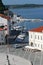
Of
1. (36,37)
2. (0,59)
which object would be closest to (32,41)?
(36,37)

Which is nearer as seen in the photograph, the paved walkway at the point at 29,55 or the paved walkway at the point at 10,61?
the paved walkway at the point at 10,61

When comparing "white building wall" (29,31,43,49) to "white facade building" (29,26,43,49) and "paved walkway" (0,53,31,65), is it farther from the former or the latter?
"paved walkway" (0,53,31,65)

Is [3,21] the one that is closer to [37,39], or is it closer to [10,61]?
[37,39]

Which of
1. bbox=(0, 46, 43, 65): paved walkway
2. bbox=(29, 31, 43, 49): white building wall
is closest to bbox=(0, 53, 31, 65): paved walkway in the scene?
bbox=(0, 46, 43, 65): paved walkway

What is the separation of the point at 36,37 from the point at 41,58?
2.97 meters

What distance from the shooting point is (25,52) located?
60.6 feet

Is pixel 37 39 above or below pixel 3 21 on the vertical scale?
above

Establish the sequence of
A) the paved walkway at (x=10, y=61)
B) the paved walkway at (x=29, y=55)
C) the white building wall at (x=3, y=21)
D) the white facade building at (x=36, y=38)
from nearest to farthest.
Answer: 1. the paved walkway at (x=10, y=61)
2. the paved walkway at (x=29, y=55)
3. the white facade building at (x=36, y=38)
4. the white building wall at (x=3, y=21)

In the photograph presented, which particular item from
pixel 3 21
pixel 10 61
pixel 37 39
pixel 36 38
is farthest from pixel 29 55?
pixel 3 21

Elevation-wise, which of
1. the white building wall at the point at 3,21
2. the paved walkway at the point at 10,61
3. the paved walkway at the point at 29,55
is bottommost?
the paved walkway at the point at 29,55

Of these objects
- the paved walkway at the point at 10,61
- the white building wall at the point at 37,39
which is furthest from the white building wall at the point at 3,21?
the paved walkway at the point at 10,61

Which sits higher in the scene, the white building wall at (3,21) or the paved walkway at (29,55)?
the white building wall at (3,21)

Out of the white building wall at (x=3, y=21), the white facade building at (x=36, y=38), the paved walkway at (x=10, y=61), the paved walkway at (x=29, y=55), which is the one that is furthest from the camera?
the white building wall at (x=3, y=21)

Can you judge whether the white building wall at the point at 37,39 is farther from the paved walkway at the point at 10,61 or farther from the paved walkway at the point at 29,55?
the paved walkway at the point at 10,61
